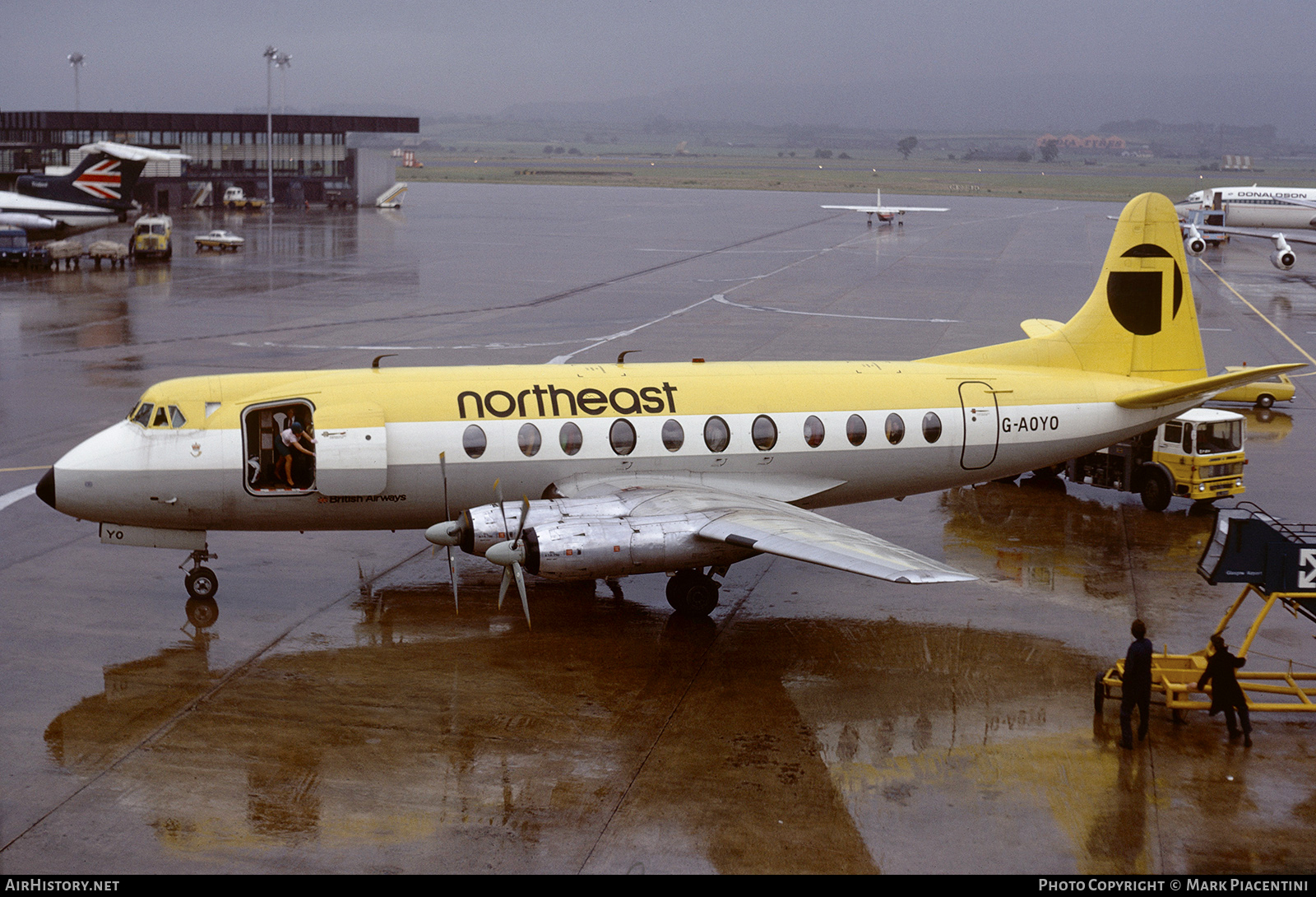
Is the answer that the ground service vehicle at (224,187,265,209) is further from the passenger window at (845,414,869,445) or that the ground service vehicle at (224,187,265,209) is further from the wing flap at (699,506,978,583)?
the wing flap at (699,506,978,583)

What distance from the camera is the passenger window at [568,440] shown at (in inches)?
875

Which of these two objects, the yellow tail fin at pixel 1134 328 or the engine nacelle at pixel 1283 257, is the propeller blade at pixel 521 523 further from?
the engine nacelle at pixel 1283 257

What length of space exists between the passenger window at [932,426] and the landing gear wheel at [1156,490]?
7611 millimetres

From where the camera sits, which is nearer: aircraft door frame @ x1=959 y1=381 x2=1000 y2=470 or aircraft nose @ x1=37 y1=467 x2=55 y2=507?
aircraft nose @ x1=37 y1=467 x2=55 y2=507

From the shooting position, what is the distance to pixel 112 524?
21422 mm

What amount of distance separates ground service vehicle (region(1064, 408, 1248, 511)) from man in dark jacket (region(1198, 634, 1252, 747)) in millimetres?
10836

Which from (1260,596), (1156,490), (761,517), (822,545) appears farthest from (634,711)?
(1156,490)

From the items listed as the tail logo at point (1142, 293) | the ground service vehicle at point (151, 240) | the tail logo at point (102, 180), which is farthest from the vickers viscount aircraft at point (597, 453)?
the tail logo at point (102, 180)

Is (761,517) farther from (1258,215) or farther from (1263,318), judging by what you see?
(1258,215)

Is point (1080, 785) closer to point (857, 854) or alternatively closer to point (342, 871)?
point (857, 854)

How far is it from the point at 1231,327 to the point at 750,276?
29006 millimetres

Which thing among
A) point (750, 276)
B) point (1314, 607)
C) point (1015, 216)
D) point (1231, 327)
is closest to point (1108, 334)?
point (1314, 607)

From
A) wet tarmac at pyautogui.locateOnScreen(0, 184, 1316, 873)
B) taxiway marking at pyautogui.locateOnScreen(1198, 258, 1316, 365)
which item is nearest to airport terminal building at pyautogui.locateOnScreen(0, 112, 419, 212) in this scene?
taxiway marking at pyautogui.locateOnScreen(1198, 258, 1316, 365)

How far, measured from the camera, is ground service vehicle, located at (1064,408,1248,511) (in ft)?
91.8
